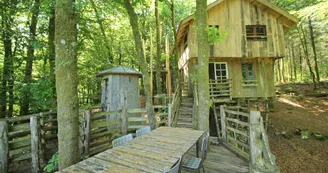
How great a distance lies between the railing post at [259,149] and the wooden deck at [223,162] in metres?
0.46

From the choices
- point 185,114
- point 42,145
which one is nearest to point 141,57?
point 42,145

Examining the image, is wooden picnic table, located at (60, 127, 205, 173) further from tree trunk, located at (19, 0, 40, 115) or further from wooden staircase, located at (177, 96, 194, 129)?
tree trunk, located at (19, 0, 40, 115)

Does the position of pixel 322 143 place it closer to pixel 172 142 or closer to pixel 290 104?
pixel 290 104

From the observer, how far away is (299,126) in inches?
424

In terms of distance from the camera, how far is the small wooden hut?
25.0 feet

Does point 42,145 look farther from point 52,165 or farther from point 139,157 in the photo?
point 139,157

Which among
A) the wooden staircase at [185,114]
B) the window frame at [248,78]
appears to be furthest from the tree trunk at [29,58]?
the window frame at [248,78]

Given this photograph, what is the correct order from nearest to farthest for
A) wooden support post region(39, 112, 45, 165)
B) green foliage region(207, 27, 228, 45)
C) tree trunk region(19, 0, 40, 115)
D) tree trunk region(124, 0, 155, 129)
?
wooden support post region(39, 112, 45, 165) → green foliage region(207, 27, 228, 45) → tree trunk region(124, 0, 155, 129) → tree trunk region(19, 0, 40, 115)

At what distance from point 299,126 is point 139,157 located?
12.6 meters

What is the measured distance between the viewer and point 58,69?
285 cm

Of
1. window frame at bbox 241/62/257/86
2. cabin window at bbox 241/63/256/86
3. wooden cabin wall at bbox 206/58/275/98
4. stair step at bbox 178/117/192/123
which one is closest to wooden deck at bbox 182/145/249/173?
stair step at bbox 178/117/192/123

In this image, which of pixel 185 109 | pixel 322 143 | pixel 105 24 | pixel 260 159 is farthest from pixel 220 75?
pixel 105 24

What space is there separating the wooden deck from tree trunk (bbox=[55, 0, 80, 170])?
2.57 meters

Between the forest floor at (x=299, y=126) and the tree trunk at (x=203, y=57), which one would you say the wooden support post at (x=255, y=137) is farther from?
the forest floor at (x=299, y=126)
